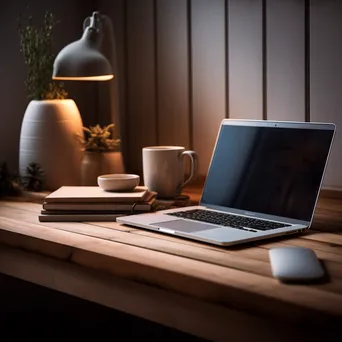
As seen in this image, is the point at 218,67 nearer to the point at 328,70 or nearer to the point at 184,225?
the point at 328,70

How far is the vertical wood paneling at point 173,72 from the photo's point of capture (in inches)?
77.4

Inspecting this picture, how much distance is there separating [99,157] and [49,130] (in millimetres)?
151

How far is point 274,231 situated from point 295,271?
0.29 meters

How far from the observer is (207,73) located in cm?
192

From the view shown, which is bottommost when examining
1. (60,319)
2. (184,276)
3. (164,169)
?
(60,319)

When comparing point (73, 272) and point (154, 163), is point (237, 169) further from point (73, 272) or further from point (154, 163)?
point (73, 272)

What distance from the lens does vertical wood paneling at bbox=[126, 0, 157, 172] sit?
6.72 ft

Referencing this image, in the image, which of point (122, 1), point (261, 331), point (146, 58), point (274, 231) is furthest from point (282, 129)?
point (122, 1)

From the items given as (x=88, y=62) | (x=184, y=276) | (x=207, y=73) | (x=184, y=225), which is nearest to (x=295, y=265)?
(x=184, y=276)

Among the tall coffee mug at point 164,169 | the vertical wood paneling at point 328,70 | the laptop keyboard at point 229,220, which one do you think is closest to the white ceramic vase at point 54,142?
the tall coffee mug at point 164,169

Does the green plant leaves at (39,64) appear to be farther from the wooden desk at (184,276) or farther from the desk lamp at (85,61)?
the wooden desk at (184,276)

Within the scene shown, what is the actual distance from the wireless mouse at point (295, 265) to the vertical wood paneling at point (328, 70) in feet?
2.08

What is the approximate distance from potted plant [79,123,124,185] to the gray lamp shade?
0.49 feet

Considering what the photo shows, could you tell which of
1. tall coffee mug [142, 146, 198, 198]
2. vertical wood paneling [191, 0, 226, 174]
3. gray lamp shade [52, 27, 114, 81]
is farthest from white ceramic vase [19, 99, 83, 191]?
vertical wood paneling [191, 0, 226, 174]
